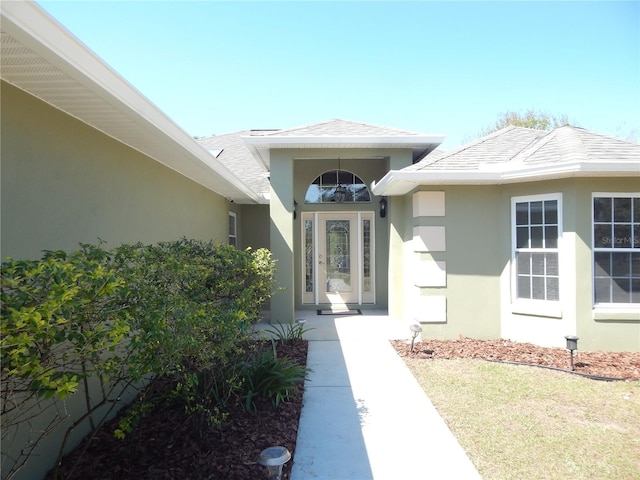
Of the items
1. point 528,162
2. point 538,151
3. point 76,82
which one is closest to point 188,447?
point 76,82

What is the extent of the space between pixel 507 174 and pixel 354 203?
14.9 ft

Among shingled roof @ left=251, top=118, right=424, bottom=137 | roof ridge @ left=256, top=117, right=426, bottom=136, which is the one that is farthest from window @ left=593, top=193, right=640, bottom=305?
roof ridge @ left=256, top=117, right=426, bottom=136

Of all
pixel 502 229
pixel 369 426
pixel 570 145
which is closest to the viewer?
pixel 369 426

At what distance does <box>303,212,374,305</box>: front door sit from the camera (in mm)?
10875

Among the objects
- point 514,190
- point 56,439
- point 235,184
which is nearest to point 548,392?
point 514,190

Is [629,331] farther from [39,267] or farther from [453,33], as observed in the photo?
[39,267]

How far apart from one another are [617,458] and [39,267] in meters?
4.75

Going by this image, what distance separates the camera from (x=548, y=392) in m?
5.02

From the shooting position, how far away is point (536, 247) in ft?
23.1

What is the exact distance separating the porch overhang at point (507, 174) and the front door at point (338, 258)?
10.3 ft

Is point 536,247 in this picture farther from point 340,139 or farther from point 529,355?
point 340,139

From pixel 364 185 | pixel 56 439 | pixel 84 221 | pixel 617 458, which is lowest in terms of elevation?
pixel 617 458

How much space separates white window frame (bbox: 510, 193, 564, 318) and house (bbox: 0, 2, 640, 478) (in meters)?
0.03

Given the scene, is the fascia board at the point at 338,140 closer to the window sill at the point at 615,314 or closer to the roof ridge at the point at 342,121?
the roof ridge at the point at 342,121
